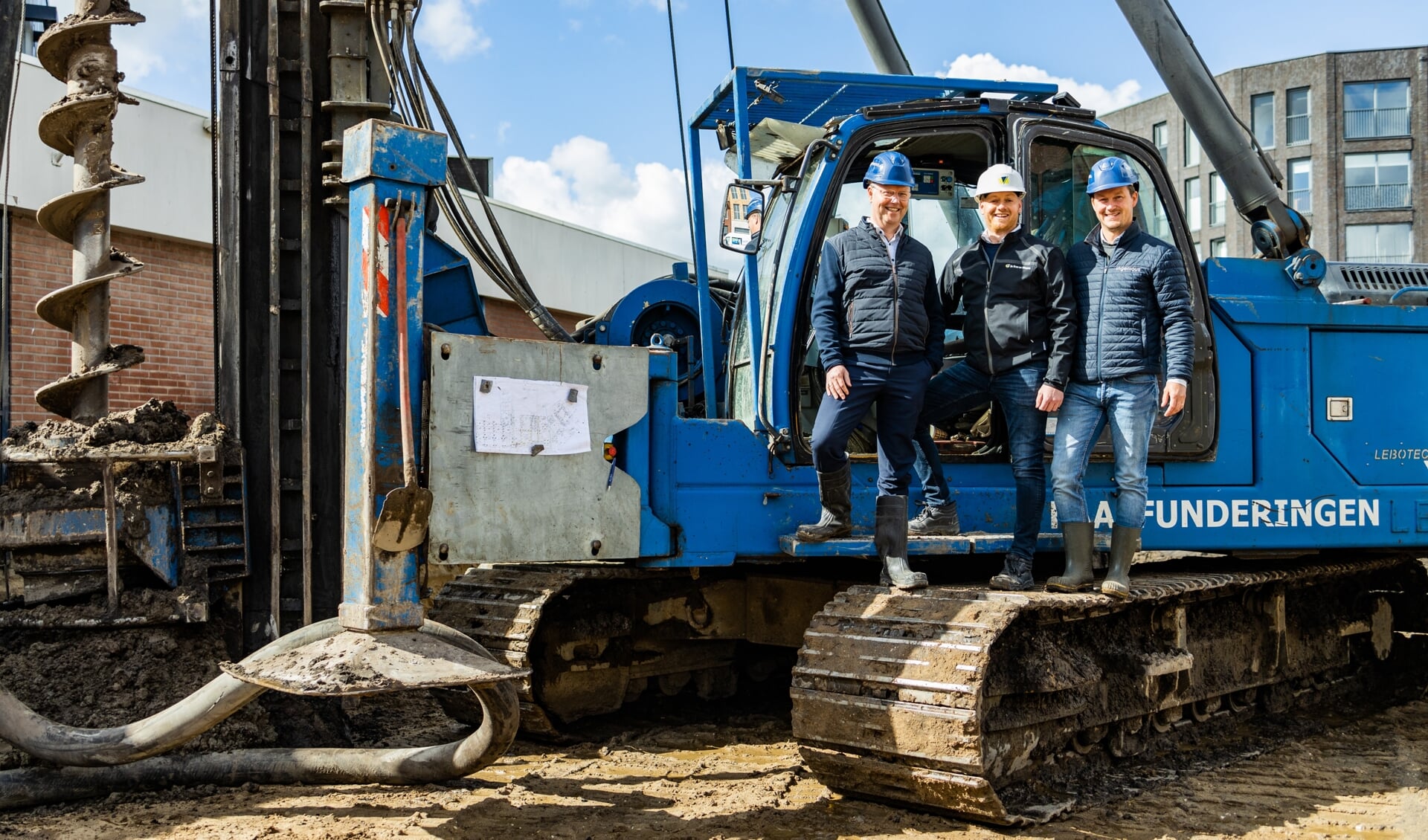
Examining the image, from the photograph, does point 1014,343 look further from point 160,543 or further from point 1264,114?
point 1264,114

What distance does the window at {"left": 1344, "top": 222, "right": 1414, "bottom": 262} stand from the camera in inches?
1737

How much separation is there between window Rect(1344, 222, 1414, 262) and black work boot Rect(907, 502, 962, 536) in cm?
4428

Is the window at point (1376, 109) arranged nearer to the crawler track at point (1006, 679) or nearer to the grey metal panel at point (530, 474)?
the crawler track at point (1006, 679)

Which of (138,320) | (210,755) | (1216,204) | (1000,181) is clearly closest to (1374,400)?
(1000,181)

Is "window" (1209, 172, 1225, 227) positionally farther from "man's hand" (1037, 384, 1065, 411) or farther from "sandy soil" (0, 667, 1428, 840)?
"man's hand" (1037, 384, 1065, 411)

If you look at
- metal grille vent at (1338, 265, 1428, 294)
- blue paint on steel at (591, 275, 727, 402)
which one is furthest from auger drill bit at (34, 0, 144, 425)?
metal grille vent at (1338, 265, 1428, 294)

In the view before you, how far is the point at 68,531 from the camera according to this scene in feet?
15.6

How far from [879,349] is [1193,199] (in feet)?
141

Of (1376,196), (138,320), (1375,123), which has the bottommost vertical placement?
(138,320)

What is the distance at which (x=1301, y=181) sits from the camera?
1795 inches

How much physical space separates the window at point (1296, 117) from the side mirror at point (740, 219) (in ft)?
151

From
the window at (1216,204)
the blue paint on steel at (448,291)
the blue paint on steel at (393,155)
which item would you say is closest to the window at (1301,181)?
the window at (1216,204)

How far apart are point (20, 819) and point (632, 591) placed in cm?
266

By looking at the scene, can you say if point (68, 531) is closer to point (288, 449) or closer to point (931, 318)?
point (288, 449)
